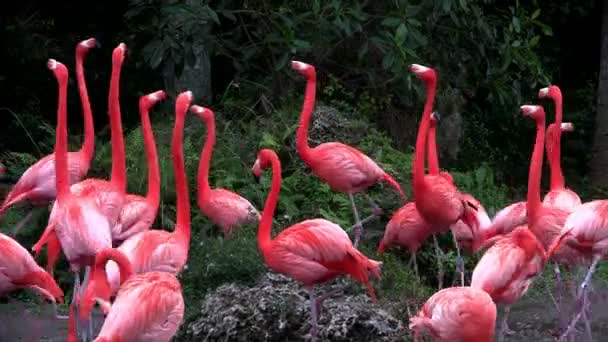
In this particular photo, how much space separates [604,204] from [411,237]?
1.49m

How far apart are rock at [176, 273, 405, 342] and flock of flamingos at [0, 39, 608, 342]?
0.50ft

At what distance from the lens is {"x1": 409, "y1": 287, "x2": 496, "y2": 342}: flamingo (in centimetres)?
541

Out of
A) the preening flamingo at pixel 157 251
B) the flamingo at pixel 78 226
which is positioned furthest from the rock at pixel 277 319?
the flamingo at pixel 78 226

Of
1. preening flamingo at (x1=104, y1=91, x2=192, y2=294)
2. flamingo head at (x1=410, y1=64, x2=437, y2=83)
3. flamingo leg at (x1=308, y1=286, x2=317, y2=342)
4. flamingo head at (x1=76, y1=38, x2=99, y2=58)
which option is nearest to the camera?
preening flamingo at (x1=104, y1=91, x2=192, y2=294)

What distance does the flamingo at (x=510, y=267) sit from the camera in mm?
5980

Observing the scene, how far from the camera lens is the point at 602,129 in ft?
36.9

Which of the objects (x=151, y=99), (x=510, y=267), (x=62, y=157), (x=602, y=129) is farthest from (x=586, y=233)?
(x=602, y=129)

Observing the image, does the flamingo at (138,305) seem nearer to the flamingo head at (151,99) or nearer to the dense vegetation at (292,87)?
the dense vegetation at (292,87)

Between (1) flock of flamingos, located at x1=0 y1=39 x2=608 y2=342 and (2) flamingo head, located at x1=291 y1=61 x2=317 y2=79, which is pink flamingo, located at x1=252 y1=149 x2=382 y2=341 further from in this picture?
(2) flamingo head, located at x1=291 y1=61 x2=317 y2=79

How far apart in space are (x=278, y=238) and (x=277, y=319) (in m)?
0.44

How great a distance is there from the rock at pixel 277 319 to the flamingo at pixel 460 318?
2.14ft

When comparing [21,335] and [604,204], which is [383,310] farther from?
[21,335]

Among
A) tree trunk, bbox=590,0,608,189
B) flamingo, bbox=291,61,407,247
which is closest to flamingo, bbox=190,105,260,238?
flamingo, bbox=291,61,407,247

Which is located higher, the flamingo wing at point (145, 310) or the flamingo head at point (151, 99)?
the flamingo head at point (151, 99)
